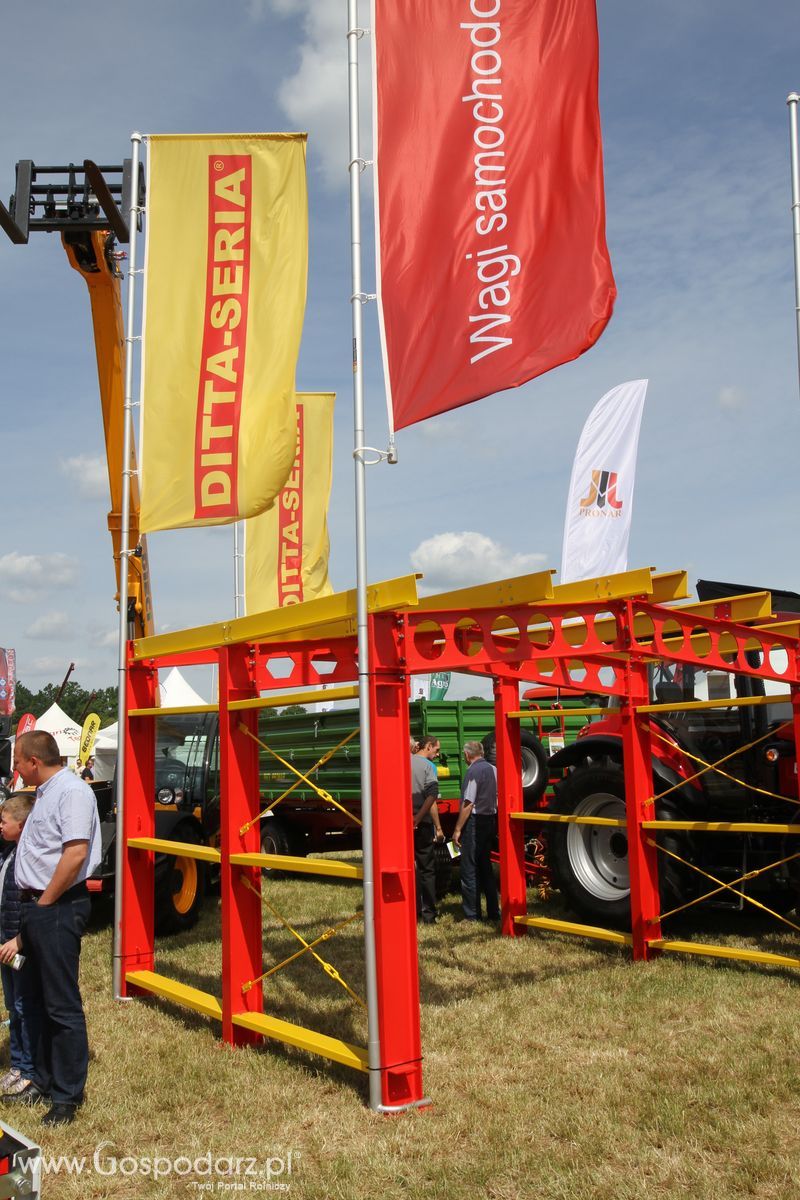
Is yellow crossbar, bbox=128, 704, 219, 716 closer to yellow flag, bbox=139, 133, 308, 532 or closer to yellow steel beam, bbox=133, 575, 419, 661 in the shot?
yellow steel beam, bbox=133, 575, 419, 661

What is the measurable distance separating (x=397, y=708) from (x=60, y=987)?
211cm

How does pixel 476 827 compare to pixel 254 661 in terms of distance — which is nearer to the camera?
pixel 254 661

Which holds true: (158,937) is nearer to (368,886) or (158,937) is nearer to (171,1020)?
(171,1020)

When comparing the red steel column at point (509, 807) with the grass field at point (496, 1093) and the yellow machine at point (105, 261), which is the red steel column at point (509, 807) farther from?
the yellow machine at point (105, 261)

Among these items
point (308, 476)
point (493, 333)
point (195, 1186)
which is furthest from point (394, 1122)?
point (308, 476)

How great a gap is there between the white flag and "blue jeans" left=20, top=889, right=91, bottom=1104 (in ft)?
28.0

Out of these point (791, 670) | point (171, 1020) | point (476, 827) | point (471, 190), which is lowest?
point (171, 1020)

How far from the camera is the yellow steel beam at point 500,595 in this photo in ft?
17.6

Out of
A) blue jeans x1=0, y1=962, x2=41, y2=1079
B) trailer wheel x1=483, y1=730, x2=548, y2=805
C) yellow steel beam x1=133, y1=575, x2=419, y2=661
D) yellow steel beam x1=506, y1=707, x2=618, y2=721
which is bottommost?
Result: blue jeans x1=0, y1=962, x2=41, y2=1079

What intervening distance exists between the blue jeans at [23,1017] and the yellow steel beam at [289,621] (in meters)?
2.22

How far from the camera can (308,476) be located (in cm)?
1340

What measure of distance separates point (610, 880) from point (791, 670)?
267cm

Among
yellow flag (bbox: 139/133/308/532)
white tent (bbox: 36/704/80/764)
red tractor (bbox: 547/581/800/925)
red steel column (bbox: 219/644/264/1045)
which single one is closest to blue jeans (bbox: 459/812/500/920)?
red tractor (bbox: 547/581/800/925)

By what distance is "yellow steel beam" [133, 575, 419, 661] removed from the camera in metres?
5.18
